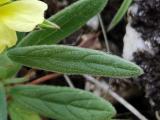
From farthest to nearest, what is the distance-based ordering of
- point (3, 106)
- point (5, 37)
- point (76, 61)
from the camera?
point (3, 106)
point (76, 61)
point (5, 37)

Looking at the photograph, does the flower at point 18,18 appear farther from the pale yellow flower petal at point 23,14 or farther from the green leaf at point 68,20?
the green leaf at point 68,20

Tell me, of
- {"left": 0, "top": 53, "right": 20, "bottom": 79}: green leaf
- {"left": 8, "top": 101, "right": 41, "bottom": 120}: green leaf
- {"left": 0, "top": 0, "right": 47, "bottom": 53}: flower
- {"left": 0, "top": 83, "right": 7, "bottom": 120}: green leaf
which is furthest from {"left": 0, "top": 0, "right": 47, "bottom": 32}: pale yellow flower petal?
{"left": 8, "top": 101, "right": 41, "bottom": 120}: green leaf

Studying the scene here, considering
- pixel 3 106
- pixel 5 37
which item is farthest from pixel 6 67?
pixel 5 37

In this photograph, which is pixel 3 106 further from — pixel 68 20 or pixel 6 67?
pixel 68 20

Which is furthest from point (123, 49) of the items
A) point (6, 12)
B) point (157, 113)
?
point (6, 12)

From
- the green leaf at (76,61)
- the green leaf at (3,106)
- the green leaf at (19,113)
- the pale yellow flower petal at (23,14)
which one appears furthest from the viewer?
the green leaf at (19,113)

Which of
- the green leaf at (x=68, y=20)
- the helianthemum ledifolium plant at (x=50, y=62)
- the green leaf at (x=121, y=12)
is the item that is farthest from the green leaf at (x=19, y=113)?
the green leaf at (x=121, y=12)

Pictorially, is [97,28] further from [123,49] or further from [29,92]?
[29,92]

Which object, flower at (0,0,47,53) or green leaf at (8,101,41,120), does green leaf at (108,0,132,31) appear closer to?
green leaf at (8,101,41,120)
